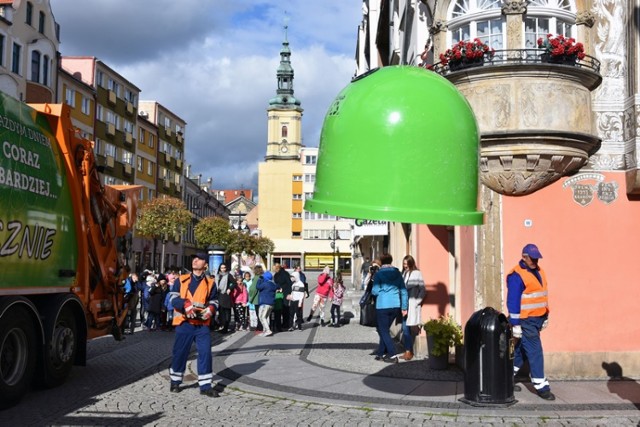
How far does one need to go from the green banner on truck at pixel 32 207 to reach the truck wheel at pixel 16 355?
1.30ft

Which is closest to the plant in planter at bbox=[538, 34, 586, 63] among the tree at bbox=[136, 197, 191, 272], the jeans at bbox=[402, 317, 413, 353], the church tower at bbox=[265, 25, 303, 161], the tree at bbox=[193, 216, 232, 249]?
the jeans at bbox=[402, 317, 413, 353]

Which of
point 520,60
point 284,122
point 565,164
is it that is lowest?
point 565,164

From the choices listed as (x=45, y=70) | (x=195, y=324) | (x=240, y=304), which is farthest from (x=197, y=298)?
(x=45, y=70)

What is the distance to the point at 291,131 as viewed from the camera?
131625 mm

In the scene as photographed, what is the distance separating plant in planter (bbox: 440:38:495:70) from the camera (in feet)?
35.5

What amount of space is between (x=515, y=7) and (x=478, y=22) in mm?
669

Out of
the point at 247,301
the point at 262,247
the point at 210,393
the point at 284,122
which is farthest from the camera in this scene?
the point at 284,122

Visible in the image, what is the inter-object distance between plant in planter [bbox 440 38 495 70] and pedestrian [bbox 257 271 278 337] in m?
8.68

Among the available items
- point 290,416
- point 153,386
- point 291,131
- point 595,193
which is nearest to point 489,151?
point 595,193

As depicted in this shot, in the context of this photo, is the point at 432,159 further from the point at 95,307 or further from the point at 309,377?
the point at 95,307

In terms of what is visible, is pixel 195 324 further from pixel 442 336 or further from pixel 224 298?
pixel 224 298

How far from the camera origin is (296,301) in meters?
20.4

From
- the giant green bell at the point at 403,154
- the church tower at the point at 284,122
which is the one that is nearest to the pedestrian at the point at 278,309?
the giant green bell at the point at 403,154

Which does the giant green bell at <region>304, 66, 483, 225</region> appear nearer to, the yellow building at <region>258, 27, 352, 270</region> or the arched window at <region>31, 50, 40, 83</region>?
the arched window at <region>31, 50, 40, 83</region>
